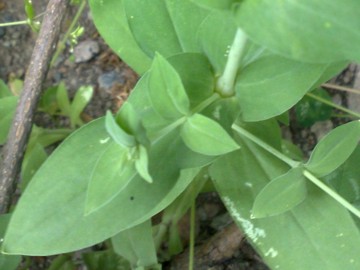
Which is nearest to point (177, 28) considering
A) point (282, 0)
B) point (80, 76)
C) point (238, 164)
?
point (238, 164)

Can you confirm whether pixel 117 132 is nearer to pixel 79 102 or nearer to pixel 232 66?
pixel 232 66

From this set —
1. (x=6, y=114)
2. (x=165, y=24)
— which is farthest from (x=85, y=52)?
(x=165, y=24)

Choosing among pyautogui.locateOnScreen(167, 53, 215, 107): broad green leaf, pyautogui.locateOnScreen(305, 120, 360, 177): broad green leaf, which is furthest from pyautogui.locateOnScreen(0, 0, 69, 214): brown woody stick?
pyautogui.locateOnScreen(305, 120, 360, 177): broad green leaf

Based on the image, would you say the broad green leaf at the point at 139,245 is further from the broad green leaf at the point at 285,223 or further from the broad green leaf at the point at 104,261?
the broad green leaf at the point at 285,223

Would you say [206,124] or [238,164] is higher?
[206,124]

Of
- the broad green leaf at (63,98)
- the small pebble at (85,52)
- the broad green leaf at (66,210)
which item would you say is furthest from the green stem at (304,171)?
the small pebble at (85,52)

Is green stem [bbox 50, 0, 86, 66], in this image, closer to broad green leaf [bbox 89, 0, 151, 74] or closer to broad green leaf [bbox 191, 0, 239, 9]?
broad green leaf [bbox 89, 0, 151, 74]

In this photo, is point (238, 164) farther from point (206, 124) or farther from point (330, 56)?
point (330, 56)
